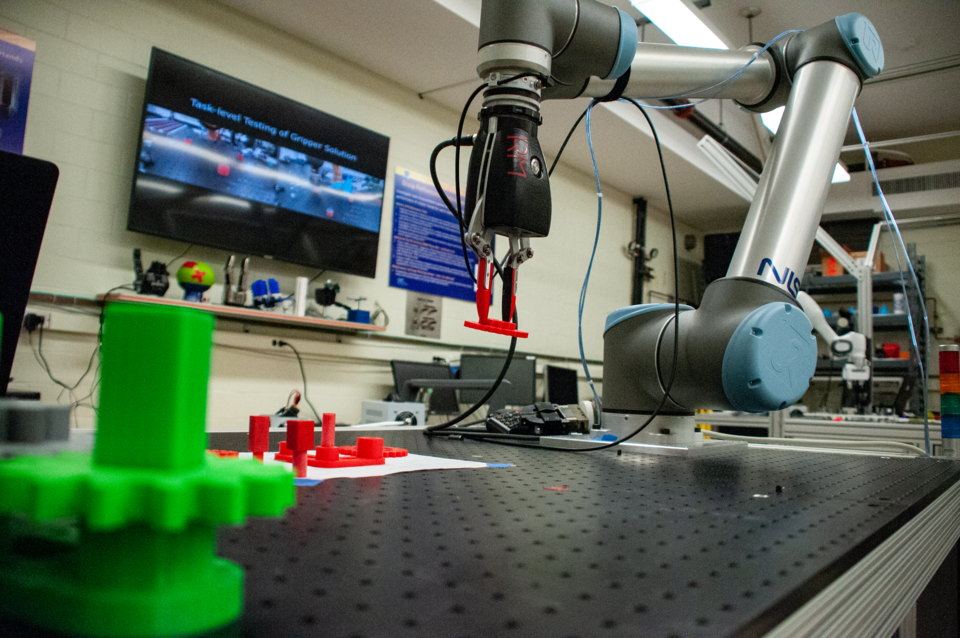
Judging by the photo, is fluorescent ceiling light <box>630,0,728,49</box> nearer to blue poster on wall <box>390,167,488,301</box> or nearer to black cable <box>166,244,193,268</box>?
blue poster on wall <box>390,167,488,301</box>

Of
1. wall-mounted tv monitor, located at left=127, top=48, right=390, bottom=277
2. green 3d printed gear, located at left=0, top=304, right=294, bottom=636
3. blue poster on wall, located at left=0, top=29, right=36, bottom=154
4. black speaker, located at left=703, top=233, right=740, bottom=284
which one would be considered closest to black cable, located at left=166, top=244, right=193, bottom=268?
wall-mounted tv monitor, located at left=127, top=48, right=390, bottom=277

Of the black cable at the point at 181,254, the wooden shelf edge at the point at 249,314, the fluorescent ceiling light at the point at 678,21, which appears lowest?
the wooden shelf edge at the point at 249,314

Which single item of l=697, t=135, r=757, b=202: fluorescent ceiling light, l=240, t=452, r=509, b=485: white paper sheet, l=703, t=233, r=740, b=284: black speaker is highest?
l=703, t=233, r=740, b=284: black speaker

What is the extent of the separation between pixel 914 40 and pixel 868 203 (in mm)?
1752

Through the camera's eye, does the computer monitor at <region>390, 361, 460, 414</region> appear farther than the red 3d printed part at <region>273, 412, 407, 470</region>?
Yes

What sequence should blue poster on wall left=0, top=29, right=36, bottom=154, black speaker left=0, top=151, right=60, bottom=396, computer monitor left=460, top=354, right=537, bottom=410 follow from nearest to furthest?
black speaker left=0, top=151, right=60, bottom=396, blue poster on wall left=0, top=29, right=36, bottom=154, computer monitor left=460, top=354, right=537, bottom=410

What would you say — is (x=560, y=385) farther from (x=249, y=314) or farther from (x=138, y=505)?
(x=138, y=505)

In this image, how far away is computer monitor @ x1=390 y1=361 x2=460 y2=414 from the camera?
10.6 ft

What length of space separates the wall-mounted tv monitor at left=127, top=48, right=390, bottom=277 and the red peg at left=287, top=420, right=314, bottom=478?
227 centimetres

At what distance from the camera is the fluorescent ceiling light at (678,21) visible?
2949 mm

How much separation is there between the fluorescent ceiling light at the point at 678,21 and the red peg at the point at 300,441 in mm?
2960

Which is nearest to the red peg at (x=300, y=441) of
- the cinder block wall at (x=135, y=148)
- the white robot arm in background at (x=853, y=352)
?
the cinder block wall at (x=135, y=148)

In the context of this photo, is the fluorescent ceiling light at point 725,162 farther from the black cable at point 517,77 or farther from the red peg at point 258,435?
the red peg at point 258,435

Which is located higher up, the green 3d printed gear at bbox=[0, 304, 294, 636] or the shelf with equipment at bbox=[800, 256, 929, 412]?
the shelf with equipment at bbox=[800, 256, 929, 412]
